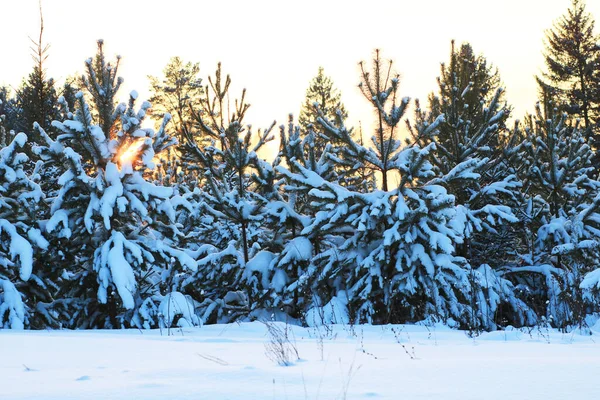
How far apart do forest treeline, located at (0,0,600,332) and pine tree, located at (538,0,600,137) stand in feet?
59.2

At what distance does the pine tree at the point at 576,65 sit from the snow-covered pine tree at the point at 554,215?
17.0m

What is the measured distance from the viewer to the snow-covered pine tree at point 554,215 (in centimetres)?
1195

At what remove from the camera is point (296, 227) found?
11938 millimetres

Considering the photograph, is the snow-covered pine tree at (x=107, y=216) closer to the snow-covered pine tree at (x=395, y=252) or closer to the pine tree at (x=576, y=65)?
the snow-covered pine tree at (x=395, y=252)

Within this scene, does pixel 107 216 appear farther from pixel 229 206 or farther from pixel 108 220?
pixel 229 206

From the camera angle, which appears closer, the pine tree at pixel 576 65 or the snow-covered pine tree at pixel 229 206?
the snow-covered pine tree at pixel 229 206

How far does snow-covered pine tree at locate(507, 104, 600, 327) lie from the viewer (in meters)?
12.0

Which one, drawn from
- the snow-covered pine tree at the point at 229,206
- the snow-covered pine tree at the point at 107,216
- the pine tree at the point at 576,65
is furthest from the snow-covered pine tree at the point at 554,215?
the pine tree at the point at 576,65

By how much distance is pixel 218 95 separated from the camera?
12.4m

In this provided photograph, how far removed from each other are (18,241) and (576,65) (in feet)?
94.0

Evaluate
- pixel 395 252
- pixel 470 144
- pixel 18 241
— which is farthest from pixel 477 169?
pixel 18 241

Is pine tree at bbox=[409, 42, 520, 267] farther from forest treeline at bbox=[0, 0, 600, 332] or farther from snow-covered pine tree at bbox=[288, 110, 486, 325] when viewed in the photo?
snow-covered pine tree at bbox=[288, 110, 486, 325]

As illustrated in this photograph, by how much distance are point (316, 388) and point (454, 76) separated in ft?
35.9

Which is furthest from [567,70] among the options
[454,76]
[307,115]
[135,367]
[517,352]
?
[135,367]
